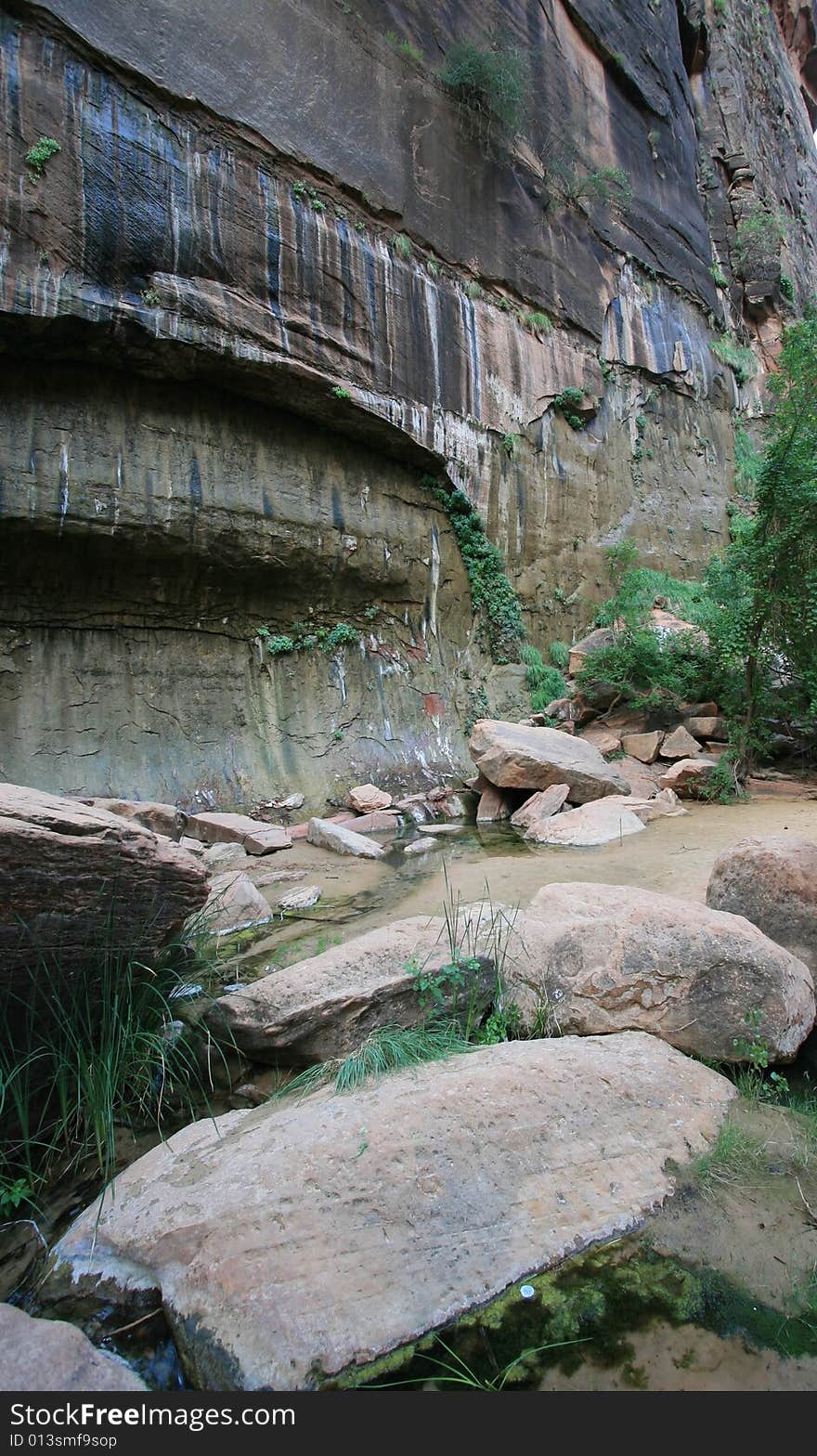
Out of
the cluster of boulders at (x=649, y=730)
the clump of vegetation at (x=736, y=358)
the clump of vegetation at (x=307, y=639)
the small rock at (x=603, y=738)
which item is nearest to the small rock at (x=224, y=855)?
the clump of vegetation at (x=307, y=639)

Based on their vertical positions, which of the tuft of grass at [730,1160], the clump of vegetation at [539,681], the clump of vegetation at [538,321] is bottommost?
the tuft of grass at [730,1160]

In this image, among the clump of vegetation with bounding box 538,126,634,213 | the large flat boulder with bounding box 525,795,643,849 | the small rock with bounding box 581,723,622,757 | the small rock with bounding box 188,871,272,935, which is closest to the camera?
the small rock with bounding box 188,871,272,935

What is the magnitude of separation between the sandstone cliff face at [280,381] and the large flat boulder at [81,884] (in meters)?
5.37

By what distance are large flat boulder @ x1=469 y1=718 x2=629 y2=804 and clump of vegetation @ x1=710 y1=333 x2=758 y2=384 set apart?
13.9 meters

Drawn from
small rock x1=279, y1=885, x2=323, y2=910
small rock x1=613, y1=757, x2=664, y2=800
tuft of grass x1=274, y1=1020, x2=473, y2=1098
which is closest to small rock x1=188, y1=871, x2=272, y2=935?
small rock x1=279, y1=885, x2=323, y2=910

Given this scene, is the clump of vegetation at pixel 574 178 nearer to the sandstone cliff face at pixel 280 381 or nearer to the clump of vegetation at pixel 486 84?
the sandstone cliff face at pixel 280 381

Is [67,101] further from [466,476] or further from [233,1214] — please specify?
[233,1214]

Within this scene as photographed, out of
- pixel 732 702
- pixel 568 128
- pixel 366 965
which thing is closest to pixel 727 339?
pixel 568 128

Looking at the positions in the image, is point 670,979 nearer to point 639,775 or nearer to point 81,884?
point 81,884

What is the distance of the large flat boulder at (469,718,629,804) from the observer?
7.45m

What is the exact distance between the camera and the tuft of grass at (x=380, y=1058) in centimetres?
225

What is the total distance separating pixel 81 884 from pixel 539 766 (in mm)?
5748

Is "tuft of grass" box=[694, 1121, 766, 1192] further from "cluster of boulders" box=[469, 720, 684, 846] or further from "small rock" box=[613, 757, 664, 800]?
"small rock" box=[613, 757, 664, 800]

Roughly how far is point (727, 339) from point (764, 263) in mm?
3165
